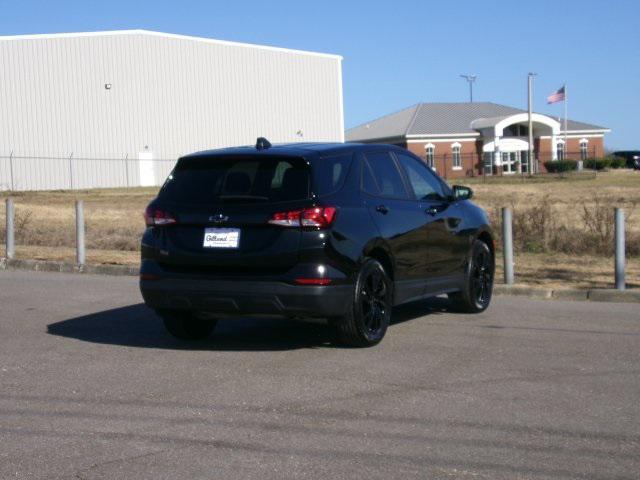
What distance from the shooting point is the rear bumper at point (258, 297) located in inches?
334

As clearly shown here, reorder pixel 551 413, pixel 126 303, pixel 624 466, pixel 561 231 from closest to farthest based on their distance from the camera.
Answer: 1. pixel 624 466
2. pixel 551 413
3. pixel 126 303
4. pixel 561 231

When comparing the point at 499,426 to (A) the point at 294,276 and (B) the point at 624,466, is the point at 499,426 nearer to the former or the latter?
(B) the point at 624,466

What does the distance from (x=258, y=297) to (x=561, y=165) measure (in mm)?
71856

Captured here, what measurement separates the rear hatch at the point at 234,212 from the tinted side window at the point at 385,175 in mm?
1035

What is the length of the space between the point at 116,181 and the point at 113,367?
1989 inches

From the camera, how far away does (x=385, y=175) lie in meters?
9.84

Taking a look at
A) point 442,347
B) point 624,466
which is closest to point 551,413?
point 624,466

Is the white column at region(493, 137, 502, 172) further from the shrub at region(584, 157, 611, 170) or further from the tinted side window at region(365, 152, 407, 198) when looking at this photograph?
the tinted side window at region(365, 152, 407, 198)

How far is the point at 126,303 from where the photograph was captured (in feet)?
40.0

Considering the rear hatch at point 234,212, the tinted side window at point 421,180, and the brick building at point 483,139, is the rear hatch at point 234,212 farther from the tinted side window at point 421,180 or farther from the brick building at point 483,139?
the brick building at point 483,139

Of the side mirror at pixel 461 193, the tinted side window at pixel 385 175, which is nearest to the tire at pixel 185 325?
the tinted side window at pixel 385 175

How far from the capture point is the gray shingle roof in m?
83.9

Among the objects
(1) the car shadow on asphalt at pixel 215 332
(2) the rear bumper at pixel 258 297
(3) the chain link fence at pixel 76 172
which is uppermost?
(3) the chain link fence at pixel 76 172

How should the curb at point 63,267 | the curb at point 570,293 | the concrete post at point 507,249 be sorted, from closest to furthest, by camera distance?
1. the curb at point 570,293
2. the concrete post at point 507,249
3. the curb at point 63,267
